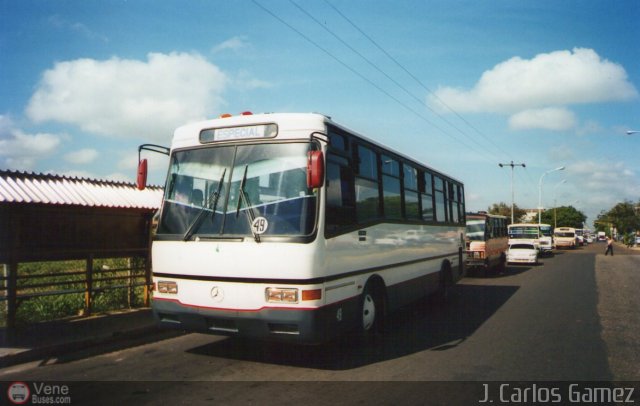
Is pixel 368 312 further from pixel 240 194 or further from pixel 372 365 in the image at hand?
pixel 240 194

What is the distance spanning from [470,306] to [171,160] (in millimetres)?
7958

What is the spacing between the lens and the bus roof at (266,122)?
5.72 m

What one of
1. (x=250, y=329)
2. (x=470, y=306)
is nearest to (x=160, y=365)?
(x=250, y=329)

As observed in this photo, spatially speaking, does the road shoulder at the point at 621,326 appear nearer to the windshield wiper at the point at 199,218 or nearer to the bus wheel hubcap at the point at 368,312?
the bus wheel hubcap at the point at 368,312

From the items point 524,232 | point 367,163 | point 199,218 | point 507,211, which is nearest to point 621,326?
point 367,163

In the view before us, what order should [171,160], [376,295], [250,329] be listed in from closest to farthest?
[250,329]
[171,160]
[376,295]

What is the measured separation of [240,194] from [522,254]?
78.8 feet

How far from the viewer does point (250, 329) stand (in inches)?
214

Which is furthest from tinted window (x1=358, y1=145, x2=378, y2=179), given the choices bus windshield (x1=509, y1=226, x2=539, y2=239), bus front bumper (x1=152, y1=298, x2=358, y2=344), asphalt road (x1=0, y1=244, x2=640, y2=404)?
bus windshield (x1=509, y1=226, x2=539, y2=239)

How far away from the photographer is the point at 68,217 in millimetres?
8602

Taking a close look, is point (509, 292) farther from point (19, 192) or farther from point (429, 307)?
point (19, 192)

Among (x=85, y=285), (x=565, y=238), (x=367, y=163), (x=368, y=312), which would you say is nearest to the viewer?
(x=368, y=312)

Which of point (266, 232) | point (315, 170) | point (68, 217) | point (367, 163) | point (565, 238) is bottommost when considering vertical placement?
point (565, 238)

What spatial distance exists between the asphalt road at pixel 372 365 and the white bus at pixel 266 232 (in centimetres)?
54
